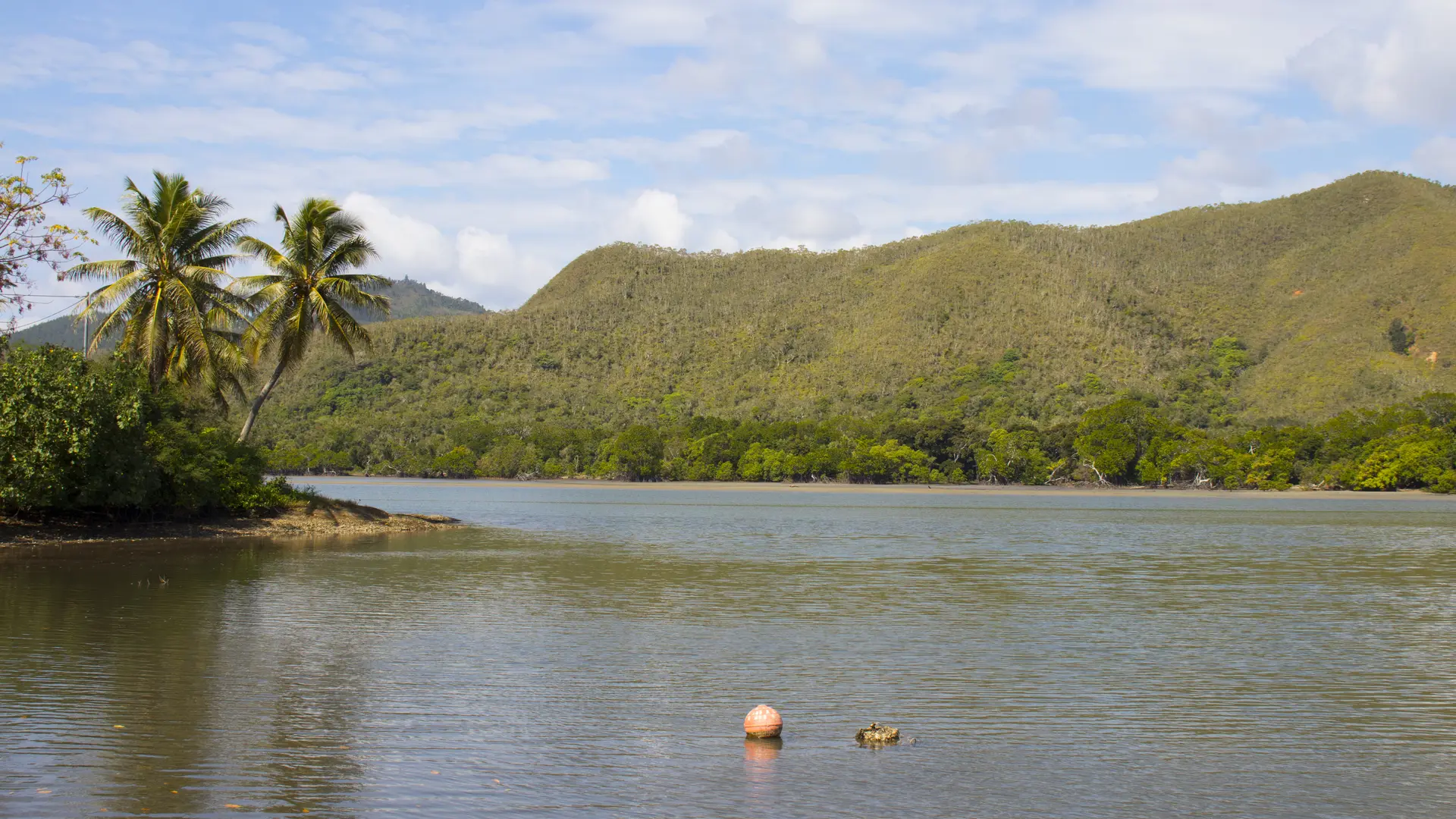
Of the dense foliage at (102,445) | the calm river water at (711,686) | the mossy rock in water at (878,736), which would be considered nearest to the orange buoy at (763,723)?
the calm river water at (711,686)

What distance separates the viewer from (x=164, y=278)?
3922 cm

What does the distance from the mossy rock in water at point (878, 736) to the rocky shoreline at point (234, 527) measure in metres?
29.9

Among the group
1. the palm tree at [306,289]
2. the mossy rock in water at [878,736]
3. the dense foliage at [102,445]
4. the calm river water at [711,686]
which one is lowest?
the calm river water at [711,686]

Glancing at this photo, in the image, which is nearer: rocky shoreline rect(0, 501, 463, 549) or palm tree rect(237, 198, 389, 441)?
rocky shoreline rect(0, 501, 463, 549)

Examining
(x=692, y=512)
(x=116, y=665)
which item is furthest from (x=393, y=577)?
(x=692, y=512)

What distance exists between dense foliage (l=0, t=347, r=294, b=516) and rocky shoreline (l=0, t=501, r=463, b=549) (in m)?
0.52

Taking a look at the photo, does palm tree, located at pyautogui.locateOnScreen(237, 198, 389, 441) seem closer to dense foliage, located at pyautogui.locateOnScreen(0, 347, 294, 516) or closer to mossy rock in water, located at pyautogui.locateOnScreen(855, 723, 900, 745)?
dense foliage, located at pyautogui.locateOnScreen(0, 347, 294, 516)

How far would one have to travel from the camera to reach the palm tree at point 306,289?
144 ft

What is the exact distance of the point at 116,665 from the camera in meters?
15.9

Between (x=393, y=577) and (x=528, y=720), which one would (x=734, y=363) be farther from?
(x=528, y=720)

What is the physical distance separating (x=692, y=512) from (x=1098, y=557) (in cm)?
3408

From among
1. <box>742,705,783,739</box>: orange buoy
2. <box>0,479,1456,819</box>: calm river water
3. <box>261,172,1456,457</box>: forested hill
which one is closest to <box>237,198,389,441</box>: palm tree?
<box>0,479,1456,819</box>: calm river water

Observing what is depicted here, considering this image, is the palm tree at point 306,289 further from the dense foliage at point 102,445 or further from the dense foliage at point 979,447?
the dense foliage at point 979,447

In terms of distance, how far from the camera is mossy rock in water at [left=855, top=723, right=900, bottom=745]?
12.2 metres
